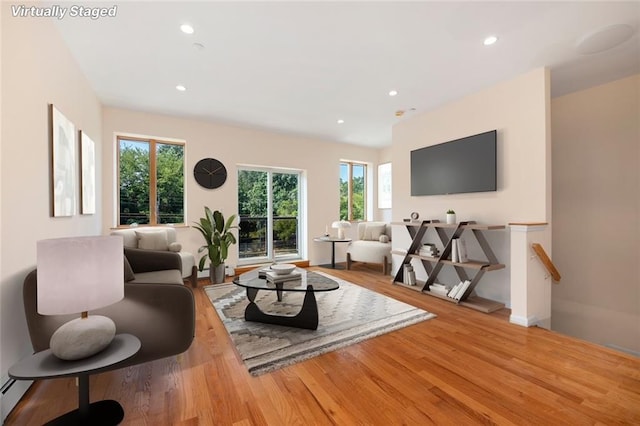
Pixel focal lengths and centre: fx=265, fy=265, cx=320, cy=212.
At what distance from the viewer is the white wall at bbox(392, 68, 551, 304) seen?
9.21 feet

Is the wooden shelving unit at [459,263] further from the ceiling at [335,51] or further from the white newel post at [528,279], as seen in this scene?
the ceiling at [335,51]

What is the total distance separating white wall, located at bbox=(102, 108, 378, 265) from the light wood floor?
9.12ft

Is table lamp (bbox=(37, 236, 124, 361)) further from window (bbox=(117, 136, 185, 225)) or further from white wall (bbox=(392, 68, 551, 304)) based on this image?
white wall (bbox=(392, 68, 551, 304))

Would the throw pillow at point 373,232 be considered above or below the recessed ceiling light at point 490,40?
below

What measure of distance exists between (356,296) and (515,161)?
2.47 m

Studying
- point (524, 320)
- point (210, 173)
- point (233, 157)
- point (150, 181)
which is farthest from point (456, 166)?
point (150, 181)

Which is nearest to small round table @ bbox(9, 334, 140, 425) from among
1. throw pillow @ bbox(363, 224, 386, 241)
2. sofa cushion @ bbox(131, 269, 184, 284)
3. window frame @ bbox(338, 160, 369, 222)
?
sofa cushion @ bbox(131, 269, 184, 284)

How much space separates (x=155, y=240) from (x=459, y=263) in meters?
3.97

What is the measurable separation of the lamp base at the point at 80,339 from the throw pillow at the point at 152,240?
2512mm

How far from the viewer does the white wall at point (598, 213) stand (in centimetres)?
293

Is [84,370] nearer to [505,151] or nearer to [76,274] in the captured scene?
[76,274]

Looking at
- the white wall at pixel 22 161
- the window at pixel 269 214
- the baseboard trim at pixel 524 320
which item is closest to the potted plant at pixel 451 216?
the baseboard trim at pixel 524 320

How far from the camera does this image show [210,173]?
4559 millimetres

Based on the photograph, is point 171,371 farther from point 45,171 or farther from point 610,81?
point 610,81
